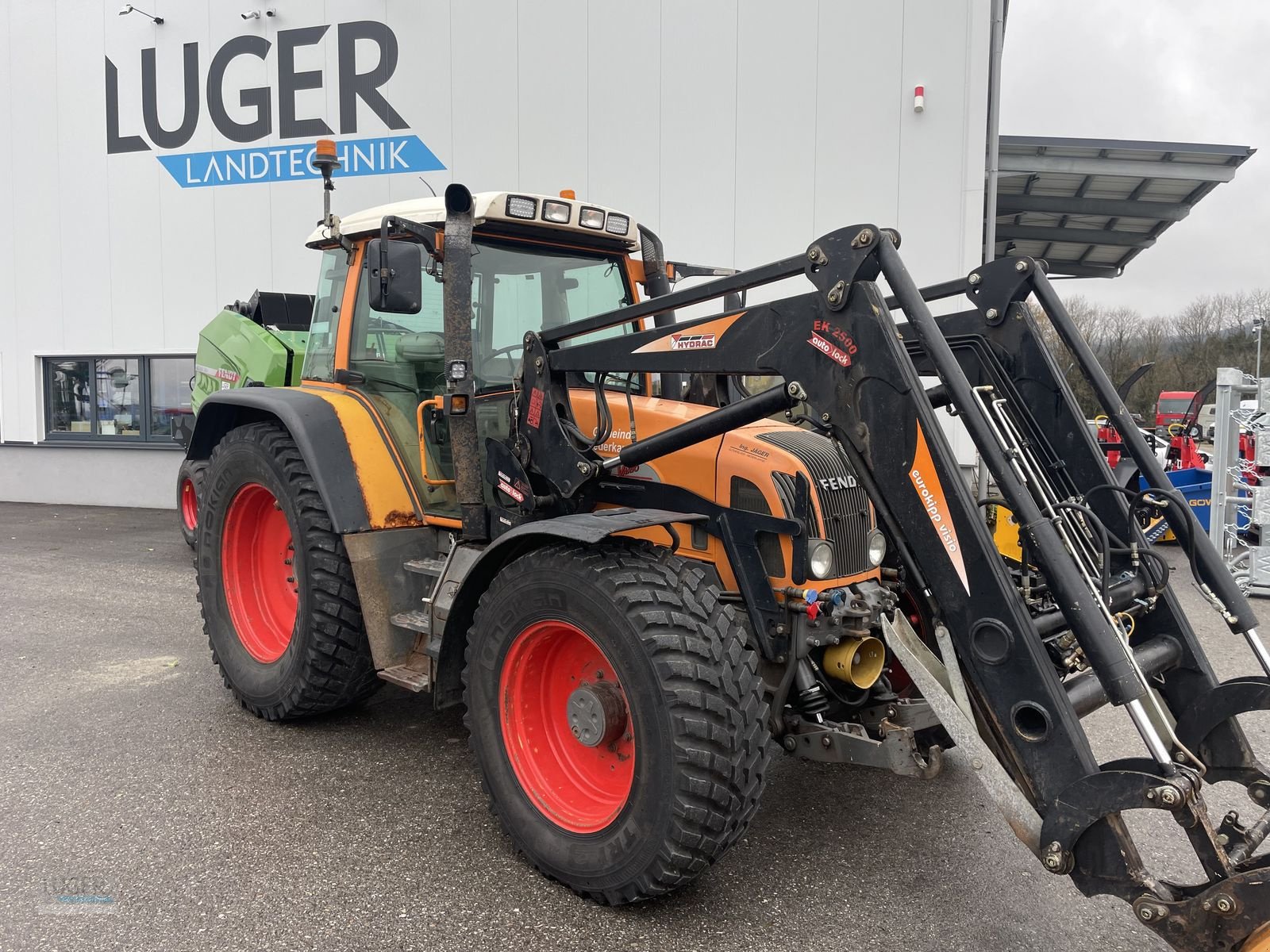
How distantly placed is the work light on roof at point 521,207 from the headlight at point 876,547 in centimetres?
181

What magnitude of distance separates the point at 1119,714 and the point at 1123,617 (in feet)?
6.58

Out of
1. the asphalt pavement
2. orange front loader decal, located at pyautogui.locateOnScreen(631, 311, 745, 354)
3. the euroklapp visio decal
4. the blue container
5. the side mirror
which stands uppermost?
the euroklapp visio decal

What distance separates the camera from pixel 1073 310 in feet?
135

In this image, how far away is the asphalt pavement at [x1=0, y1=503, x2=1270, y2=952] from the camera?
274 centimetres

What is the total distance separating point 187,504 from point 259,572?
477cm

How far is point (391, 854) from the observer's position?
317 centimetres

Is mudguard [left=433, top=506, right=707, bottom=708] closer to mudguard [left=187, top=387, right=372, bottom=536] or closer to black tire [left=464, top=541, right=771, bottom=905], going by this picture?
black tire [left=464, top=541, right=771, bottom=905]

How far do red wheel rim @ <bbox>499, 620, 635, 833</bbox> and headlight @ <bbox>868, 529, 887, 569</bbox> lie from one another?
0.93 m

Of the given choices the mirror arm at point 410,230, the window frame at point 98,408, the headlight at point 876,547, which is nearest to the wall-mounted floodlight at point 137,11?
the window frame at point 98,408

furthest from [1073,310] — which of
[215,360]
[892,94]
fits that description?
[215,360]

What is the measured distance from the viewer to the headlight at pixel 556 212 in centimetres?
377

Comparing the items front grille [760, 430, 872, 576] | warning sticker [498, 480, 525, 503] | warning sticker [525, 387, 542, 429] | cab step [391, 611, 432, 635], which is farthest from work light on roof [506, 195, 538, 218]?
cab step [391, 611, 432, 635]

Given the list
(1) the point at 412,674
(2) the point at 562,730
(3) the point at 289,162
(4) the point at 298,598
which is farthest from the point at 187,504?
(2) the point at 562,730

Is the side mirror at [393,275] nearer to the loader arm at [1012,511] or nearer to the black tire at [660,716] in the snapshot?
the loader arm at [1012,511]
